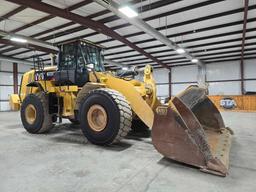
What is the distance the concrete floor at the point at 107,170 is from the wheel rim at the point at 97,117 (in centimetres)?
41

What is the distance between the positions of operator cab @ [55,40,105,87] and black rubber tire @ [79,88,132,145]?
3.71 ft

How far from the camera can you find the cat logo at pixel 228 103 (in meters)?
15.3

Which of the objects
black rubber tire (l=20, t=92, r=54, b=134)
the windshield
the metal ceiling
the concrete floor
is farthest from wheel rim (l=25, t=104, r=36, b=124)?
the metal ceiling

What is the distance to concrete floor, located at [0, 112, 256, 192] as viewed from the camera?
7.47 ft

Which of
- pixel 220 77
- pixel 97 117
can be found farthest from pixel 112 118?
pixel 220 77

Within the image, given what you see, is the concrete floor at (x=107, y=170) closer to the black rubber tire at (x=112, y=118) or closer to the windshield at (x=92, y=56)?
the black rubber tire at (x=112, y=118)

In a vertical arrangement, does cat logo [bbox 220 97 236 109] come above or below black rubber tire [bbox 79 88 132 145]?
below

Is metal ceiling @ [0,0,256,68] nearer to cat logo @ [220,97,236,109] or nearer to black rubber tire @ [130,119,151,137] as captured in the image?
cat logo @ [220,97,236,109]

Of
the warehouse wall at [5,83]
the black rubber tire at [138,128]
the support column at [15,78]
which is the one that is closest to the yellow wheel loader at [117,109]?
the black rubber tire at [138,128]

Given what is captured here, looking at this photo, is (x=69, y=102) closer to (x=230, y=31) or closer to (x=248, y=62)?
(x=230, y=31)

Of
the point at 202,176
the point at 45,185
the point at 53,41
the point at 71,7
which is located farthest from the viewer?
the point at 53,41

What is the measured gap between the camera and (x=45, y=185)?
2.31 metres

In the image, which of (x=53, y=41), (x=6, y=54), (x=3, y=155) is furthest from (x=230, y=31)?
(x=6, y=54)

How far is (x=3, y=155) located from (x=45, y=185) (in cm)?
166
